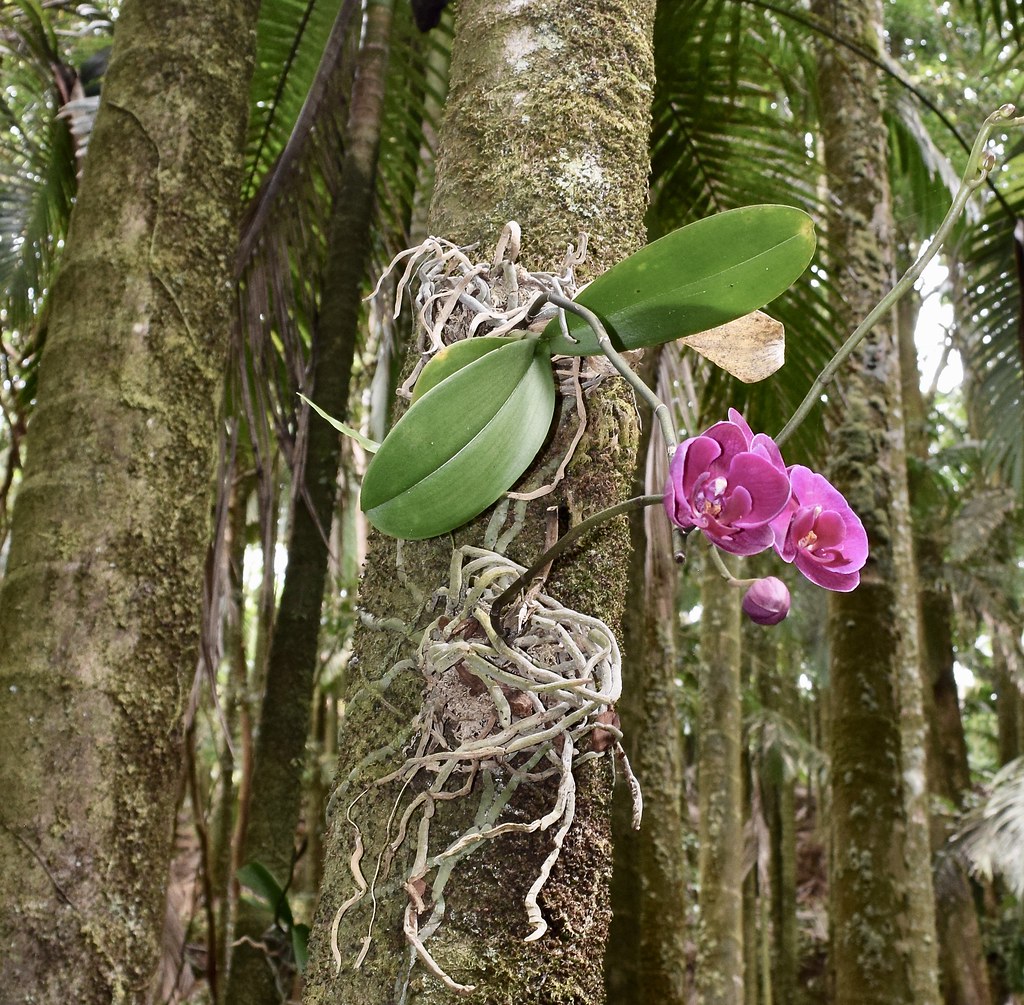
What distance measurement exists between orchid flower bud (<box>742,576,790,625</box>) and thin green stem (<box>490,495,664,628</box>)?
0.07 meters

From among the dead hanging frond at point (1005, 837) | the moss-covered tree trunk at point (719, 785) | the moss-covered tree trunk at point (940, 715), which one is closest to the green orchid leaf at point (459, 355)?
the moss-covered tree trunk at point (719, 785)

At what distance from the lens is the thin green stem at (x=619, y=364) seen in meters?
0.46

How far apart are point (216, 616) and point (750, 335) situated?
101 centimetres

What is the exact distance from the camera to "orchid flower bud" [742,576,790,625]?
0.50m

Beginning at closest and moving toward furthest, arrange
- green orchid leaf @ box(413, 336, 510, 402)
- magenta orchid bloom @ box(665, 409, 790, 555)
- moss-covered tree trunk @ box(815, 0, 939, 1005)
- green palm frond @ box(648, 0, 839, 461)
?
magenta orchid bloom @ box(665, 409, 790, 555) < green orchid leaf @ box(413, 336, 510, 402) < moss-covered tree trunk @ box(815, 0, 939, 1005) < green palm frond @ box(648, 0, 839, 461)

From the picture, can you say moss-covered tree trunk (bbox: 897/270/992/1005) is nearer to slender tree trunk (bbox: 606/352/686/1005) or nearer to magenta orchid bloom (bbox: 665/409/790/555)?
slender tree trunk (bbox: 606/352/686/1005)

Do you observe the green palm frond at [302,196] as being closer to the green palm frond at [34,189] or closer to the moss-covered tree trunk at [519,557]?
the green palm frond at [34,189]

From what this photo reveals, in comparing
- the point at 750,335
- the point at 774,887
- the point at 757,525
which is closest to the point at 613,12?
the point at 750,335

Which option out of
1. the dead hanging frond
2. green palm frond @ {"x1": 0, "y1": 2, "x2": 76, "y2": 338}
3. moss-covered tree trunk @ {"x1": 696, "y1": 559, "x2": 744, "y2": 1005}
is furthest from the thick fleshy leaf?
the dead hanging frond

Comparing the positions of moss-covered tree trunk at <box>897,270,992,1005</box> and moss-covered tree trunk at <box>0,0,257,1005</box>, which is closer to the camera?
moss-covered tree trunk at <box>0,0,257,1005</box>

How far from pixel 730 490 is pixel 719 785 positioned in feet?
9.83

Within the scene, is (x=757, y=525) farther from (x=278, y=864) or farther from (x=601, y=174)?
(x=278, y=864)

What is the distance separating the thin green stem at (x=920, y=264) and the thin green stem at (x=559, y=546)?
8 centimetres

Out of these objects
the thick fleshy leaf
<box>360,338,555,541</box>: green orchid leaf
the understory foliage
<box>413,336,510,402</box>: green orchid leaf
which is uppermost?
the understory foliage
